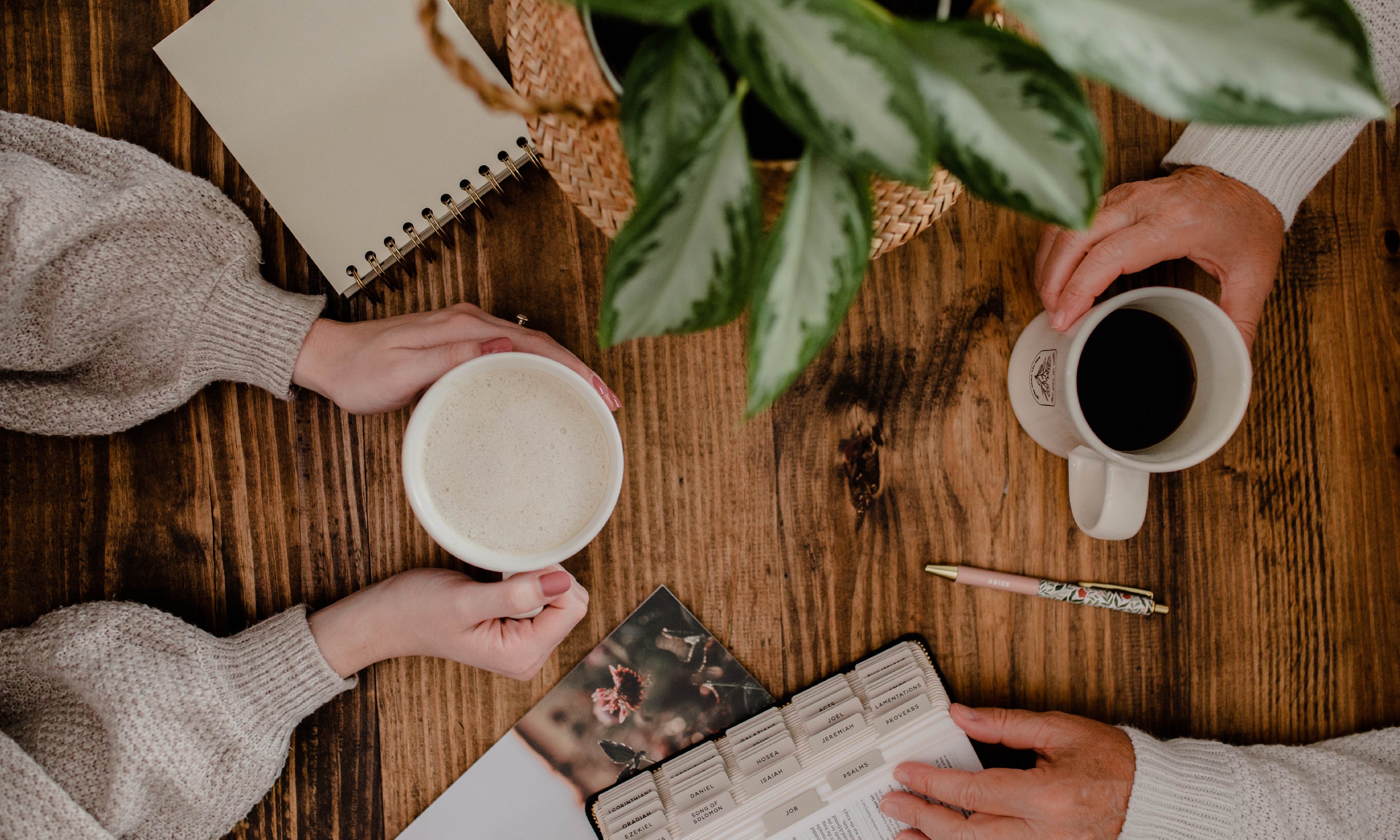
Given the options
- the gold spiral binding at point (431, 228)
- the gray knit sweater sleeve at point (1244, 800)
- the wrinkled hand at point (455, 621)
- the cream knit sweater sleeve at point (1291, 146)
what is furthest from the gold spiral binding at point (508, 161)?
the gray knit sweater sleeve at point (1244, 800)

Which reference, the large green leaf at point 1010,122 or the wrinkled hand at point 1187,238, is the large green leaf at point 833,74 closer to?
the large green leaf at point 1010,122

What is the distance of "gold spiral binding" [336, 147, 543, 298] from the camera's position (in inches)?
31.9

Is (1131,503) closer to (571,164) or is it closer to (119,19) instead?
(571,164)

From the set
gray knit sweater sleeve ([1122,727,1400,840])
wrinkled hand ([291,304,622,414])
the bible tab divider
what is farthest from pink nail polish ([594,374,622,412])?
gray knit sweater sleeve ([1122,727,1400,840])

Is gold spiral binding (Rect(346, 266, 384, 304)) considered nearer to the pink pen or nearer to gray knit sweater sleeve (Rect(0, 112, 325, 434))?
gray knit sweater sleeve (Rect(0, 112, 325, 434))

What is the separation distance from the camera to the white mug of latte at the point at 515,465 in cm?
65

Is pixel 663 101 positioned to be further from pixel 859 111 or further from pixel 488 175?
pixel 488 175

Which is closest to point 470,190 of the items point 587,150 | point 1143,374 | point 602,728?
point 587,150

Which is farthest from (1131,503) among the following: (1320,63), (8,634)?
(8,634)

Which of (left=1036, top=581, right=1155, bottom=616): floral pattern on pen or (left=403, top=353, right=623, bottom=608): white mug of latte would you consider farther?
(left=1036, top=581, right=1155, bottom=616): floral pattern on pen

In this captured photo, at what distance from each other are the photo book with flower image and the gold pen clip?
0.39 m

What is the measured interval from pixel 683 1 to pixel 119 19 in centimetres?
90

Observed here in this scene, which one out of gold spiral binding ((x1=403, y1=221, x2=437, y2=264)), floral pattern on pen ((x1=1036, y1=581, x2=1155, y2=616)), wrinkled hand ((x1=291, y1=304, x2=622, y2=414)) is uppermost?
gold spiral binding ((x1=403, y1=221, x2=437, y2=264))

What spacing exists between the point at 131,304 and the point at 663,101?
706 millimetres
